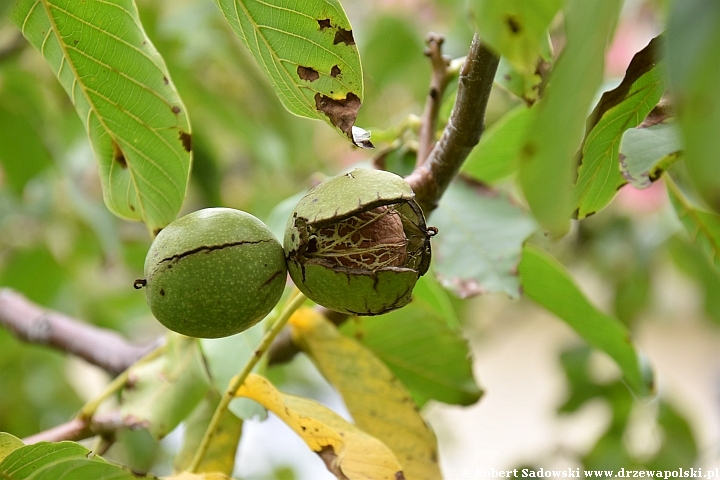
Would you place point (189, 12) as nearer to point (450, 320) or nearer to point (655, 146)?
point (450, 320)

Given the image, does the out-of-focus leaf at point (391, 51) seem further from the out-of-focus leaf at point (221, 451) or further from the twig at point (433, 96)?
the out-of-focus leaf at point (221, 451)

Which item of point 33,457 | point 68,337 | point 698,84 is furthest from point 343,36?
point 68,337

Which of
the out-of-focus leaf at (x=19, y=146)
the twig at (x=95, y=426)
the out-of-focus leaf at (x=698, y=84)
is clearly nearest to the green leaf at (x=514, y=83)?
the out-of-focus leaf at (x=698, y=84)

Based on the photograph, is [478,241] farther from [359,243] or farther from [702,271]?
[702,271]

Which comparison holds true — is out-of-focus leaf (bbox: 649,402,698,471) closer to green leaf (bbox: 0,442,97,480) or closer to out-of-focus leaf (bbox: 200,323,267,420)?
out-of-focus leaf (bbox: 200,323,267,420)

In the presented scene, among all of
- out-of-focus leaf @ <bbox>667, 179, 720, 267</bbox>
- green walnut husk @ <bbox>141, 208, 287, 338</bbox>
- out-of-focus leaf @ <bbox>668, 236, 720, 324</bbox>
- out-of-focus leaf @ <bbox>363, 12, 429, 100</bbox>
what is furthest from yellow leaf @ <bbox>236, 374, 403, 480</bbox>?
out-of-focus leaf @ <bbox>668, 236, 720, 324</bbox>

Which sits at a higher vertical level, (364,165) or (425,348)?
(364,165)
